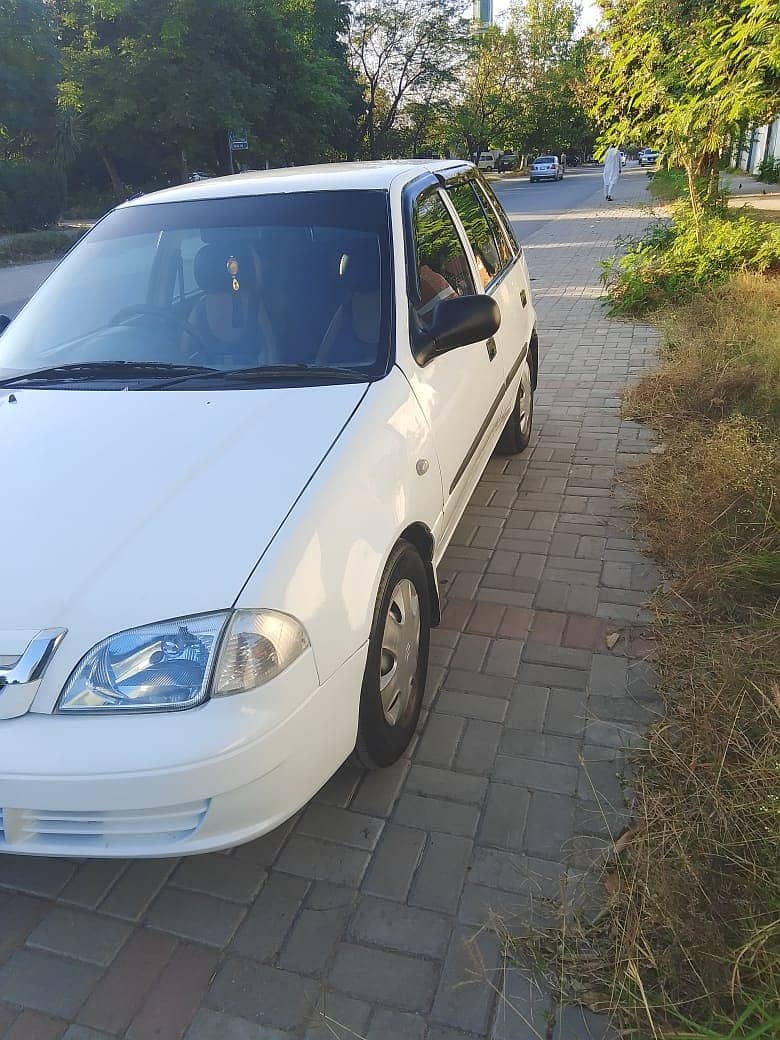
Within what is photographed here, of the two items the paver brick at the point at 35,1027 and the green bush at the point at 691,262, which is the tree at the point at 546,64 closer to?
the green bush at the point at 691,262

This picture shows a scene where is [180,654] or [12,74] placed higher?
[12,74]

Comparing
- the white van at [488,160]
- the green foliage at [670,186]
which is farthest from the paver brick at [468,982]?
the white van at [488,160]

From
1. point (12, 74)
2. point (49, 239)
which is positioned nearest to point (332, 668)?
point (49, 239)

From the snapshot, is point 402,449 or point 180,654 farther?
point 402,449

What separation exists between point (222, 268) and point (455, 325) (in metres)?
0.99

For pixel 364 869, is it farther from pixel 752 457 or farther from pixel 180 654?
pixel 752 457

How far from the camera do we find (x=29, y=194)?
953 inches

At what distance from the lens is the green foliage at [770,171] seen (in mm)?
23141

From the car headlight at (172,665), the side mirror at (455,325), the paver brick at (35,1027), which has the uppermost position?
the side mirror at (455,325)

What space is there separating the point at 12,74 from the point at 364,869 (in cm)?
2733

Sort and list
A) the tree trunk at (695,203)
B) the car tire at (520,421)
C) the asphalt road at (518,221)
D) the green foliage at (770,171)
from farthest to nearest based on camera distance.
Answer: the green foliage at (770,171) < the asphalt road at (518,221) < the tree trunk at (695,203) < the car tire at (520,421)

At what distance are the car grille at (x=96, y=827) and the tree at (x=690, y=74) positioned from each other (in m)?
7.88

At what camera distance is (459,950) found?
2053mm

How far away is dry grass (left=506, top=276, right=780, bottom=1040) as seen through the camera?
5.99 feet
